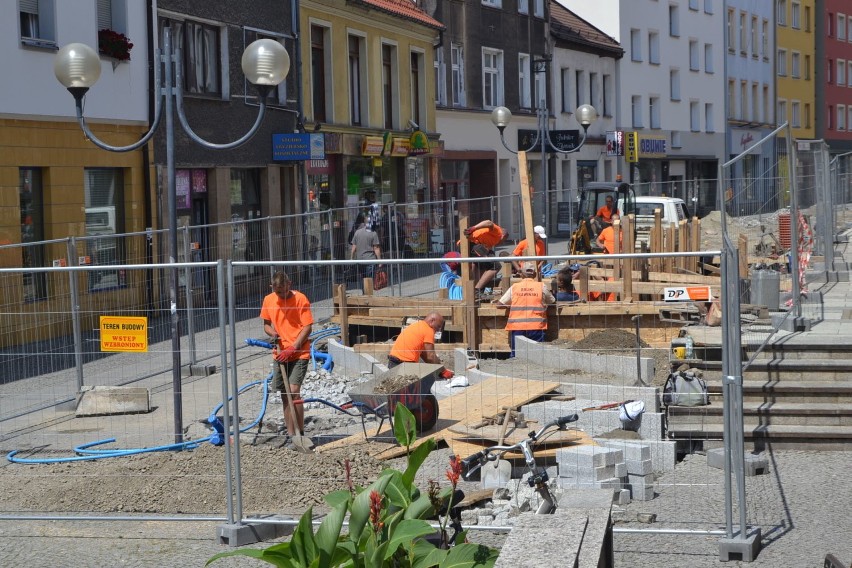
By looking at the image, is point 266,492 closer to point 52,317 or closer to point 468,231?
point 52,317

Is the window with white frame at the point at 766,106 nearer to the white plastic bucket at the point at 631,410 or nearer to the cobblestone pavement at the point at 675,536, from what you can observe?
the white plastic bucket at the point at 631,410

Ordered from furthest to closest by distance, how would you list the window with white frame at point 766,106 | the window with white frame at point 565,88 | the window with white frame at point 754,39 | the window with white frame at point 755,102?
1. the window with white frame at point 766,106
2. the window with white frame at point 755,102
3. the window with white frame at point 754,39
4. the window with white frame at point 565,88

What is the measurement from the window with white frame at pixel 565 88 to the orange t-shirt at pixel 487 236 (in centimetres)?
2695

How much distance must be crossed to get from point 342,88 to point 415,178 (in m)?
5.04

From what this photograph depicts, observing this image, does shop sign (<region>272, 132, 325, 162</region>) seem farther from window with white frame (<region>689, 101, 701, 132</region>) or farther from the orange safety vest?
window with white frame (<region>689, 101, 701, 132</region>)

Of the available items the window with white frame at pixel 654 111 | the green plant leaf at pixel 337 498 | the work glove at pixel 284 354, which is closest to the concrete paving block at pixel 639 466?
the work glove at pixel 284 354

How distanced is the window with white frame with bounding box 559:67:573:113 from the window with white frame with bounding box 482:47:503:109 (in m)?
5.73

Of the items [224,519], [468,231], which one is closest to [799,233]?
[468,231]

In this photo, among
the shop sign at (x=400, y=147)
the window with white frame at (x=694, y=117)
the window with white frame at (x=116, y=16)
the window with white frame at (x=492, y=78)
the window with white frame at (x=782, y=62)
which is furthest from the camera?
the window with white frame at (x=782, y=62)

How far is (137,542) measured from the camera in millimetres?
8250

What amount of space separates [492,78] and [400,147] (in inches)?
340

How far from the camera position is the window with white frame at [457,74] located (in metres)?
38.7

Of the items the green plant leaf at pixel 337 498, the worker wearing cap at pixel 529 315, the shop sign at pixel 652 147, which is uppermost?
the shop sign at pixel 652 147

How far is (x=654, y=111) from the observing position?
180 ft
